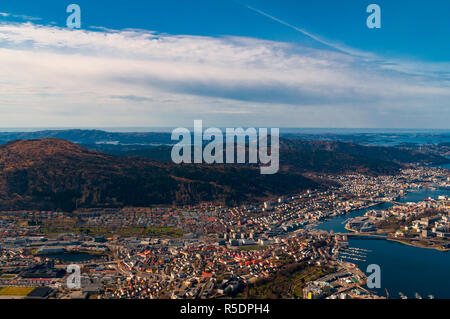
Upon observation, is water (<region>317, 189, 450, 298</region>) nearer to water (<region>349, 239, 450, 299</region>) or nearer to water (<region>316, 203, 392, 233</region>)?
water (<region>349, 239, 450, 299</region>)

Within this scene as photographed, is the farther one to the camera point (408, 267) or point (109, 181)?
point (109, 181)

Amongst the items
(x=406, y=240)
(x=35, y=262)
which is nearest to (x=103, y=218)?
(x=35, y=262)

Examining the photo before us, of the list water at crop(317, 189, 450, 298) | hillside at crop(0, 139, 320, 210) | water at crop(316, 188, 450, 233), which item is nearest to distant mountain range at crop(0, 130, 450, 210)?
hillside at crop(0, 139, 320, 210)

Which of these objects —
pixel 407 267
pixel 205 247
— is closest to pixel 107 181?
pixel 205 247

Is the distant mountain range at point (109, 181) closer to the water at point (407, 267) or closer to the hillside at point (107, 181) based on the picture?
the hillside at point (107, 181)

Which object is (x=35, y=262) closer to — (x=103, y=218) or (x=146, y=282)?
(x=146, y=282)

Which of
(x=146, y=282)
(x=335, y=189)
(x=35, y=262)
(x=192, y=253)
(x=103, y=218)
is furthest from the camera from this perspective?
(x=335, y=189)

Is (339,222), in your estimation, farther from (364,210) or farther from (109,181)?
(109,181)

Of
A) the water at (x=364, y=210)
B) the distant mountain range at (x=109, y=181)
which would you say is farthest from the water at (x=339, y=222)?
the distant mountain range at (x=109, y=181)

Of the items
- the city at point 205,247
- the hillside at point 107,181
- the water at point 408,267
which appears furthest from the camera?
the hillside at point 107,181
